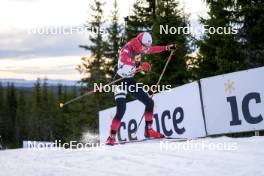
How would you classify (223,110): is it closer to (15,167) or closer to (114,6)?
(15,167)

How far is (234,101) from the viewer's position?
9.95 metres

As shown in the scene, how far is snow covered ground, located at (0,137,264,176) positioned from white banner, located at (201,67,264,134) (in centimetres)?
133

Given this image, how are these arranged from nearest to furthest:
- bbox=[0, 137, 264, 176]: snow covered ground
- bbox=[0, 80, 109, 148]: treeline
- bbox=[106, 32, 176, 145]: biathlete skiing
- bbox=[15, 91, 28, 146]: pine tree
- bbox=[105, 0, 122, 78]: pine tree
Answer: bbox=[0, 137, 264, 176]: snow covered ground, bbox=[106, 32, 176, 145]: biathlete skiing, bbox=[105, 0, 122, 78]: pine tree, bbox=[0, 80, 109, 148]: treeline, bbox=[15, 91, 28, 146]: pine tree

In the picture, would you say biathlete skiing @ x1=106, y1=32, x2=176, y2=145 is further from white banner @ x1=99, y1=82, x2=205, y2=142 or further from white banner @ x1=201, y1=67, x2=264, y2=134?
white banner @ x1=201, y1=67, x2=264, y2=134

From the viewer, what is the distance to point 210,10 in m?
20.5

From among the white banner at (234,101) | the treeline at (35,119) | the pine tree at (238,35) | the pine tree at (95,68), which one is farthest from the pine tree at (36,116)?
the white banner at (234,101)

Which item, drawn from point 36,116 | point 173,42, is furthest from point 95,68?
point 36,116

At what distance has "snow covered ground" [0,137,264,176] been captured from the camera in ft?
19.2

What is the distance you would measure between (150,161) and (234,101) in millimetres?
3777

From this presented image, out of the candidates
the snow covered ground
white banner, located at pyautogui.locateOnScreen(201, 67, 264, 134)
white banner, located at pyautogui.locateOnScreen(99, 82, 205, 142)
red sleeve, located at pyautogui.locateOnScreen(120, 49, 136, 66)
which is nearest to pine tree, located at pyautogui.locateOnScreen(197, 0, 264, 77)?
white banner, located at pyautogui.locateOnScreen(99, 82, 205, 142)

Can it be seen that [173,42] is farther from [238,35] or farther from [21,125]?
[21,125]

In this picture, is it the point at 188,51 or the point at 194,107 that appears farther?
the point at 188,51

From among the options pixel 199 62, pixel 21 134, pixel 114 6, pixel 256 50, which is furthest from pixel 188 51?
pixel 21 134

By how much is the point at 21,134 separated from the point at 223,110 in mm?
88172
